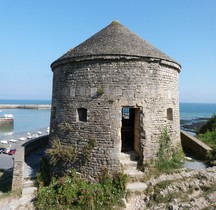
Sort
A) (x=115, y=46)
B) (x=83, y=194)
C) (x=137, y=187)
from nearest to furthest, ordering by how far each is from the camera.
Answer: (x=83, y=194)
(x=137, y=187)
(x=115, y=46)

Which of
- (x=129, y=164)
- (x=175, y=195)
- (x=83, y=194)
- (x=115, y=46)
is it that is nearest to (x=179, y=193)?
(x=175, y=195)

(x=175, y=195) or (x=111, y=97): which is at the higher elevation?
(x=111, y=97)

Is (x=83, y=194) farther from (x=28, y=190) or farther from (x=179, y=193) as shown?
(x=179, y=193)

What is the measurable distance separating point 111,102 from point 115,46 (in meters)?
2.49

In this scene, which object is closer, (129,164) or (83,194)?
(83,194)

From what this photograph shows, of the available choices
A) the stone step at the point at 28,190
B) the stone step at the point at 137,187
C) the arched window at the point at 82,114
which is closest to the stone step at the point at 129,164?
the stone step at the point at 137,187

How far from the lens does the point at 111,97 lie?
966cm

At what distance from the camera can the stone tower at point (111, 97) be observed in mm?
9617

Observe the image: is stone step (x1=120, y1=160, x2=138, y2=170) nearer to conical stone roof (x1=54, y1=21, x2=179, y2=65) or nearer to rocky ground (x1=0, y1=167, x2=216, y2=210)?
rocky ground (x1=0, y1=167, x2=216, y2=210)

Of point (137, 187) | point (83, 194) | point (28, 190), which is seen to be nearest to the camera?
point (83, 194)

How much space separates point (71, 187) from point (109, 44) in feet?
20.1

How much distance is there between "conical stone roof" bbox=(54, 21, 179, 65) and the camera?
9.86 meters

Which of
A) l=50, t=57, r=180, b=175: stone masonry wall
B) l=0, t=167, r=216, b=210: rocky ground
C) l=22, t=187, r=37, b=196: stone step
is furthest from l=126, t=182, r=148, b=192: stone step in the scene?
l=22, t=187, r=37, b=196: stone step

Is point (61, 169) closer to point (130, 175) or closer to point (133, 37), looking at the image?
point (130, 175)
